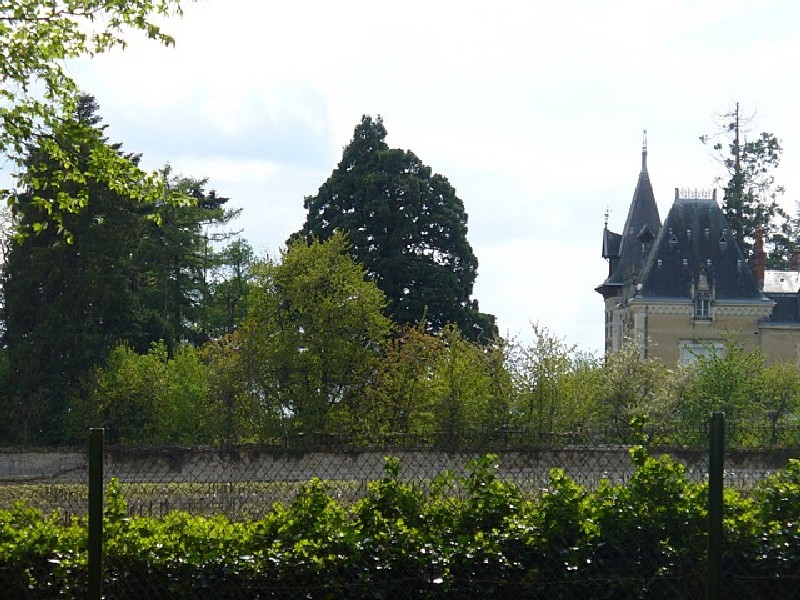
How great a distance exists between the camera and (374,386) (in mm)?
36875

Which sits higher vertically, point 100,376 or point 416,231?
point 416,231

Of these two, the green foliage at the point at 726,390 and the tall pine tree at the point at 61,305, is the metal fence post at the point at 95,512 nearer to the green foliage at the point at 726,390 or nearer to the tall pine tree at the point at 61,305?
→ the green foliage at the point at 726,390

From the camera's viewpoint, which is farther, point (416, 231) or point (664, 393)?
point (416, 231)

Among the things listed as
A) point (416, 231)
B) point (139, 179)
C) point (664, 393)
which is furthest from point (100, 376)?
point (139, 179)

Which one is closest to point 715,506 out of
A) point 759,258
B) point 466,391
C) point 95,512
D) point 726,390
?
point 95,512

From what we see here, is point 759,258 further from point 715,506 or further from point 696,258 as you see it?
point 715,506

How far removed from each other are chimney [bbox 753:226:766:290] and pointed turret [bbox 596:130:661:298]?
18.8 ft

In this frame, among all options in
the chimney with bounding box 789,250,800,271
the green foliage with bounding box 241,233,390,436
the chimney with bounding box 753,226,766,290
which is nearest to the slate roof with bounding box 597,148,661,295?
the chimney with bounding box 753,226,766,290

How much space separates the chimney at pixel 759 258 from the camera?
6247cm

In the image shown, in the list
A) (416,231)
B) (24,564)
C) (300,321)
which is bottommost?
(24,564)

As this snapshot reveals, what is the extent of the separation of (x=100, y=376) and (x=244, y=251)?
23.7 meters

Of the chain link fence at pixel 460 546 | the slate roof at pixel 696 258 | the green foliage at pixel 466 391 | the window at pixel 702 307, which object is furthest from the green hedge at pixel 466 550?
the slate roof at pixel 696 258

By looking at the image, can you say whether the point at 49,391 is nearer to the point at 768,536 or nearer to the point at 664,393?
the point at 664,393

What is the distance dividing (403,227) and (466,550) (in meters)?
46.4
